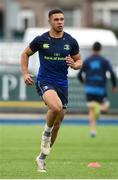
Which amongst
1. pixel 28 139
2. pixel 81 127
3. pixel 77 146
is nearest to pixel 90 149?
pixel 77 146

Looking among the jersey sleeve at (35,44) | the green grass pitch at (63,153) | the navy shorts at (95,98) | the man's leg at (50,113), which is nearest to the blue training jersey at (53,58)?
the jersey sleeve at (35,44)

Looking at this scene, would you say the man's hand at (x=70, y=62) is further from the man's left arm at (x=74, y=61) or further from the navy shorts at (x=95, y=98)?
the navy shorts at (x=95, y=98)

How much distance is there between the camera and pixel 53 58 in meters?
13.9

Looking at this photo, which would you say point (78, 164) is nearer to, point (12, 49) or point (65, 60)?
point (65, 60)

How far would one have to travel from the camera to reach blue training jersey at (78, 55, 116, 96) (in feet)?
70.9

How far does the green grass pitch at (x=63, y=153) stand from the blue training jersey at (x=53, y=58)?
125 centimetres

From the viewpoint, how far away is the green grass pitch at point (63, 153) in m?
13.4

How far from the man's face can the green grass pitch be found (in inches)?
75.5

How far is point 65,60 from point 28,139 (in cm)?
696

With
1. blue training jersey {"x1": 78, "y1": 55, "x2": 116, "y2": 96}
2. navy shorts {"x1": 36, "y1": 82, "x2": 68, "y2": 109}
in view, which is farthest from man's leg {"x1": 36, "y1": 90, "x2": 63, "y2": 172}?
blue training jersey {"x1": 78, "y1": 55, "x2": 116, "y2": 96}

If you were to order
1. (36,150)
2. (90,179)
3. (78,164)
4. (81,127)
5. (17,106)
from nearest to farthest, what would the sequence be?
(90,179) → (78,164) → (36,150) → (81,127) → (17,106)

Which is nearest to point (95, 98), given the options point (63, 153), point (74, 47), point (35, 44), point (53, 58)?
point (63, 153)

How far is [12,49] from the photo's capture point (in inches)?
1303

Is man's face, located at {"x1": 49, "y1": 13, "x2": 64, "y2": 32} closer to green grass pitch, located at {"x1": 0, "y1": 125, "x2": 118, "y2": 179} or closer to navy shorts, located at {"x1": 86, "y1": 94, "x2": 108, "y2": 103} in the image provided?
green grass pitch, located at {"x1": 0, "y1": 125, "x2": 118, "y2": 179}
